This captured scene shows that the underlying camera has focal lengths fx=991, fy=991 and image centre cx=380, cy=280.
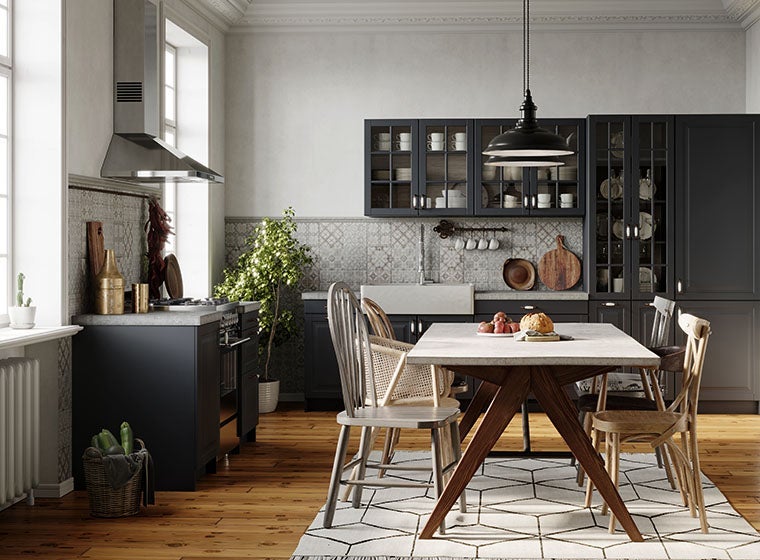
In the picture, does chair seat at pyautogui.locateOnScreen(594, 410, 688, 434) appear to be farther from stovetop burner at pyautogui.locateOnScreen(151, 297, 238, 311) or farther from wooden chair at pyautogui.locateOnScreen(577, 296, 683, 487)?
stovetop burner at pyautogui.locateOnScreen(151, 297, 238, 311)

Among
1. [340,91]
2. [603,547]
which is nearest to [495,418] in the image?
[603,547]

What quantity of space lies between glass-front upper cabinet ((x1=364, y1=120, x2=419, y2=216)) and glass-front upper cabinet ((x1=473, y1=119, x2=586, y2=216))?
49cm

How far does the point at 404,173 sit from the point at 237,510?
12.0ft

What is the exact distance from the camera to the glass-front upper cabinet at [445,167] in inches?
293

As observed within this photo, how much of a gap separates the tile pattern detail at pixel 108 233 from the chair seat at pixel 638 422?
8.45 ft

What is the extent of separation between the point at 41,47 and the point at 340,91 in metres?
3.35

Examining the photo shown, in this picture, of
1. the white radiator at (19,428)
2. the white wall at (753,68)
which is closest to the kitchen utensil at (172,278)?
the white radiator at (19,428)

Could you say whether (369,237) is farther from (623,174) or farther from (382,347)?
(382,347)

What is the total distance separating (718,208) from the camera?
7137 mm

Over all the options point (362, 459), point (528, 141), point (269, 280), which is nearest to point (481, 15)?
point (269, 280)

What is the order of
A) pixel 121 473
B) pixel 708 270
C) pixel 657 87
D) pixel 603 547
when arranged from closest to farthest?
pixel 603 547
pixel 121 473
pixel 708 270
pixel 657 87

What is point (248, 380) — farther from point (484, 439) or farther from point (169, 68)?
point (169, 68)

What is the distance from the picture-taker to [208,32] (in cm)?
728

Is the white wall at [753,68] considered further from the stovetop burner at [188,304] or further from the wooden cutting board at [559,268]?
the stovetop burner at [188,304]
